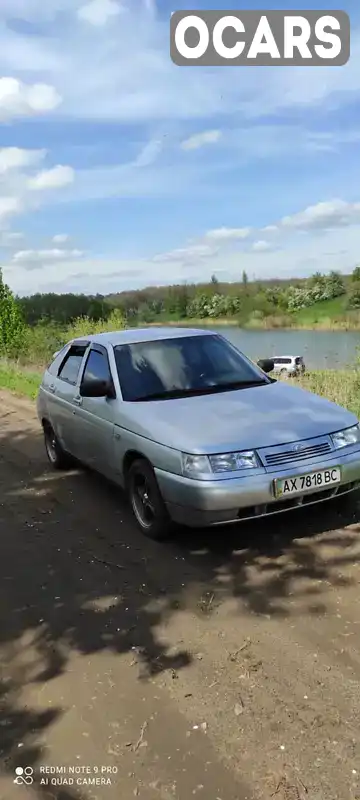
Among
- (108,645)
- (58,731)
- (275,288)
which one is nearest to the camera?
(58,731)

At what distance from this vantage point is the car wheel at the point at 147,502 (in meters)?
4.69

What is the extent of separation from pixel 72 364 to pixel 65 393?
1.14ft

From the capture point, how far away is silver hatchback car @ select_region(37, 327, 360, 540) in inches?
170

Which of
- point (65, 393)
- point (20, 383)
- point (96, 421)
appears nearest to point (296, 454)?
point (96, 421)

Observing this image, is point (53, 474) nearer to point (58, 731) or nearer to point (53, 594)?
point (53, 594)

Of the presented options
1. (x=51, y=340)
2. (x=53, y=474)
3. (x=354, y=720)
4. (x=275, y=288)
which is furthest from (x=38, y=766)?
(x=275, y=288)

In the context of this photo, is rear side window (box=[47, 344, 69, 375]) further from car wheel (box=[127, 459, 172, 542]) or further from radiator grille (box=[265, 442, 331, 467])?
radiator grille (box=[265, 442, 331, 467])

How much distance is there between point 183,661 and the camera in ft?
10.7

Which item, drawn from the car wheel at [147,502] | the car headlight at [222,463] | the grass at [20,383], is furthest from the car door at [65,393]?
the grass at [20,383]

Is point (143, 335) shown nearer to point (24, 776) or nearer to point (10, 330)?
point (24, 776)

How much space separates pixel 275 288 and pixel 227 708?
51858mm

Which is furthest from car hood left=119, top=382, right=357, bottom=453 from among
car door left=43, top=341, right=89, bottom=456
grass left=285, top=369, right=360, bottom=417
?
grass left=285, top=369, right=360, bottom=417

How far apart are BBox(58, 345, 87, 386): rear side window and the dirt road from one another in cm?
186

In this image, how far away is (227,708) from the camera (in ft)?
9.34
